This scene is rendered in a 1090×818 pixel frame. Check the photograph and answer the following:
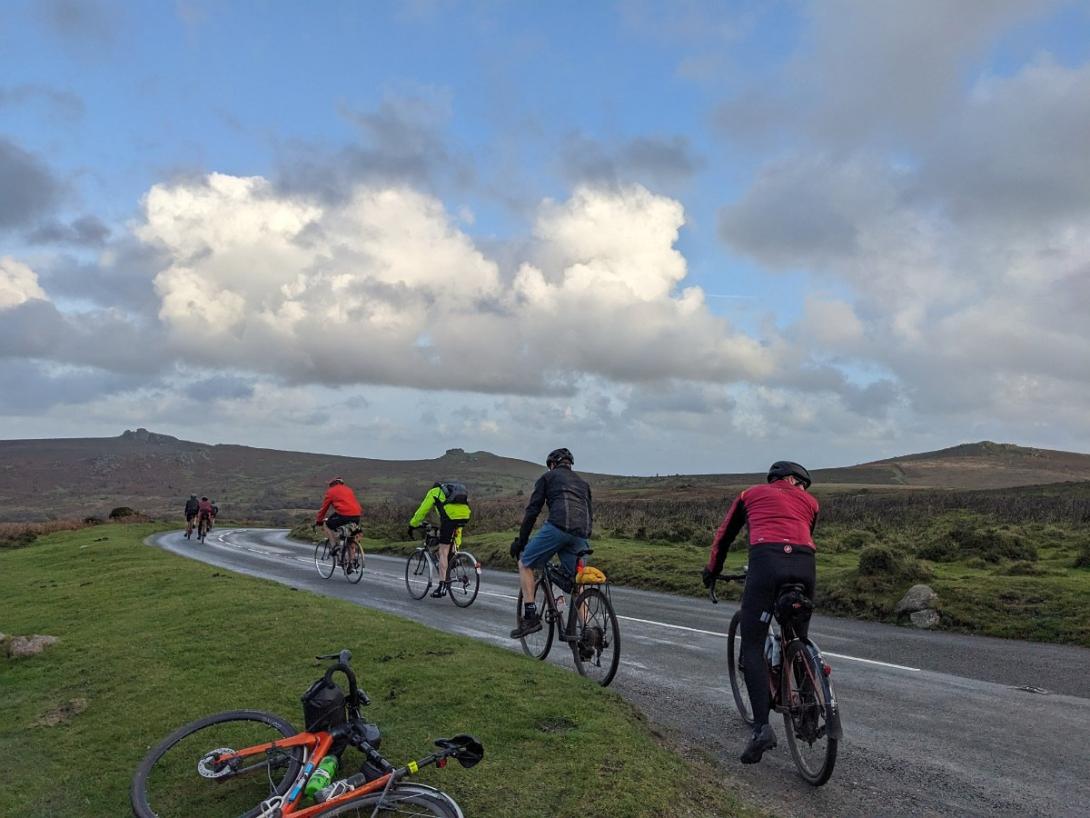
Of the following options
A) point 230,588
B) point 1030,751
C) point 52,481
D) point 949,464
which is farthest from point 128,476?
point 1030,751

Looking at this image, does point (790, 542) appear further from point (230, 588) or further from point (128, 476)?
point (128, 476)

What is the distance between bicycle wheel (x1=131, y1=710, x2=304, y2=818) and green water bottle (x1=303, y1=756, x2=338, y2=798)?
0.65 feet

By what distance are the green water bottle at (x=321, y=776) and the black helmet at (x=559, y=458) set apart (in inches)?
193

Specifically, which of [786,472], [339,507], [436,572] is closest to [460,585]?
[436,572]

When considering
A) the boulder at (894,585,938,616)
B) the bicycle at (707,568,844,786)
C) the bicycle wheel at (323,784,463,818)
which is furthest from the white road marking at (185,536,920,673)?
the bicycle wheel at (323,784,463,818)

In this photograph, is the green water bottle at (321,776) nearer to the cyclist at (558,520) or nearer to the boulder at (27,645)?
the cyclist at (558,520)

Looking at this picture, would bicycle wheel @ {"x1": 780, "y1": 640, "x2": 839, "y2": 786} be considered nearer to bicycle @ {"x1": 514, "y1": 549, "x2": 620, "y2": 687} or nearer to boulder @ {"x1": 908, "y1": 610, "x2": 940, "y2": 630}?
bicycle @ {"x1": 514, "y1": 549, "x2": 620, "y2": 687}

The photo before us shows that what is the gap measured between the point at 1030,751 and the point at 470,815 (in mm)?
5305

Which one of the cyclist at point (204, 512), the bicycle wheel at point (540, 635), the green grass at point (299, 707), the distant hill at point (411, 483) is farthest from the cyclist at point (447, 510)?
the distant hill at point (411, 483)

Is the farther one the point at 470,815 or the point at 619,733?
the point at 619,733

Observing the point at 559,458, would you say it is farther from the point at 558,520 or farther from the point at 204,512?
the point at 204,512

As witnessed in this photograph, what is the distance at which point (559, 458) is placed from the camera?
31.2 feet

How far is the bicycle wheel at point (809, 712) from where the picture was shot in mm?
5723

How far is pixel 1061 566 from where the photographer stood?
1995 centimetres
